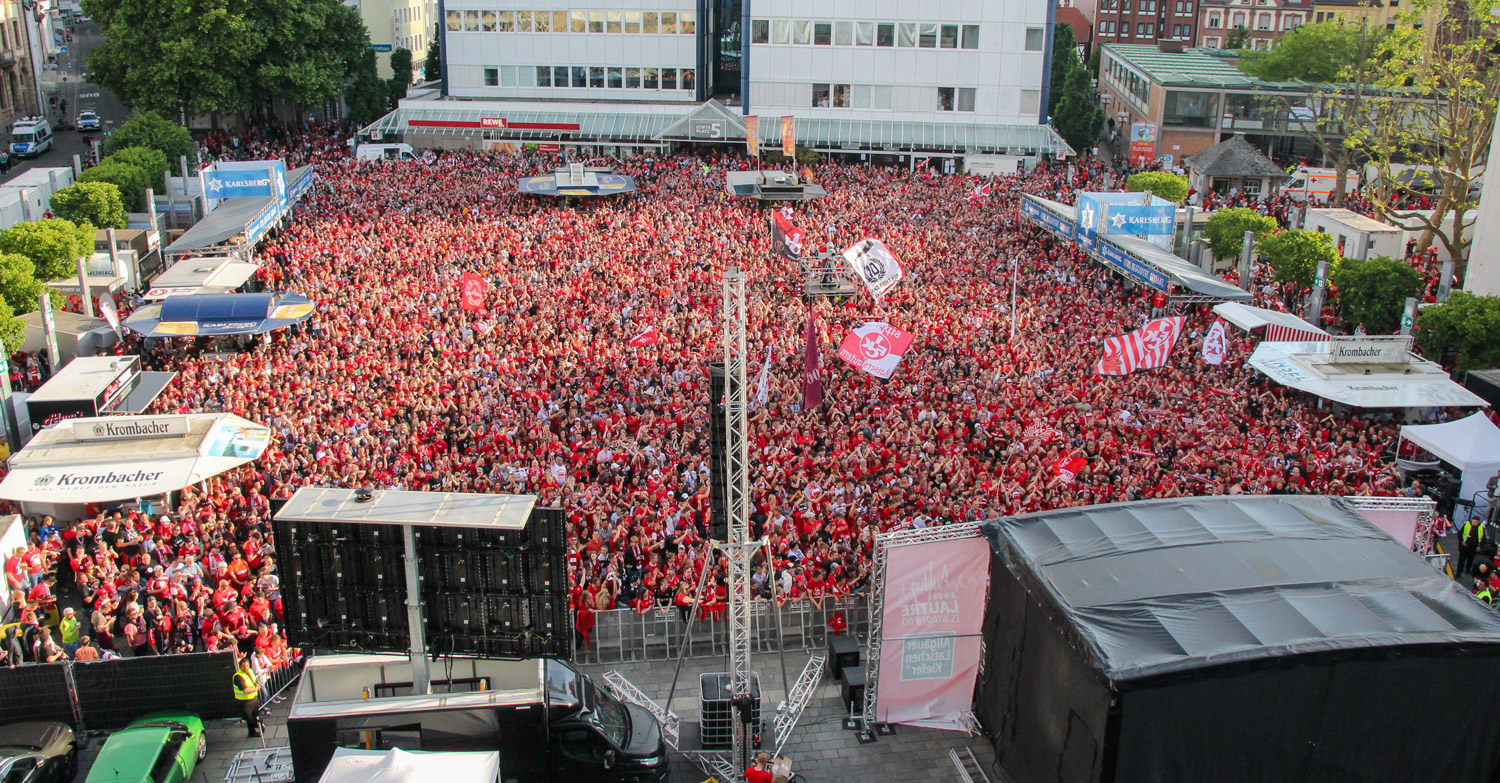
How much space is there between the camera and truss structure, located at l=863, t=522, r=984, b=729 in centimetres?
1226

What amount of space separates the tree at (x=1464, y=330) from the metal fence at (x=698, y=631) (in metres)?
17.3

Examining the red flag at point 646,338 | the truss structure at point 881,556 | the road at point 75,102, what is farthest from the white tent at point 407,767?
the road at point 75,102

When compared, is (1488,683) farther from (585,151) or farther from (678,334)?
(585,151)

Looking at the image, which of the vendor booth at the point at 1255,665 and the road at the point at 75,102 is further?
the road at the point at 75,102

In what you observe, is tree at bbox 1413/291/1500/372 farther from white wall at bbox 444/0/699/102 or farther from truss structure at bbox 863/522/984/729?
white wall at bbox 444/0/699/102

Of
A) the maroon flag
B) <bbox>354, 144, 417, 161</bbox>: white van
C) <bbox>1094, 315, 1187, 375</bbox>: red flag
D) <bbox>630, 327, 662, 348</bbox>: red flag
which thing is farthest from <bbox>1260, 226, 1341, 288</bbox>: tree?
<bbox>354, 144, 417, 161</bbox>: white van

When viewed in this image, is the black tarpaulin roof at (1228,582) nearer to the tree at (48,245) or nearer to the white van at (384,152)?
the tree at (48,245)

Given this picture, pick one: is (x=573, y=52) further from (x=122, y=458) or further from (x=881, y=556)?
(x=881, y=556)

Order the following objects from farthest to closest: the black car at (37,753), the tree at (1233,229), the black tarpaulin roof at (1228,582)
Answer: the tree at (1233,229)
the black car at (37,753)
the black tarpaulin roof at (1228,582)

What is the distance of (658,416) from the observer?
65.4ft

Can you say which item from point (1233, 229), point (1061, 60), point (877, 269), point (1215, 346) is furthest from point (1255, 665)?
point (1061, 60)

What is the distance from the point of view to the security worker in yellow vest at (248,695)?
1288cm

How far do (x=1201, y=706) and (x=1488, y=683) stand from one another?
2629mm

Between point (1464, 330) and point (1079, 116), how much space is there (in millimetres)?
35830
